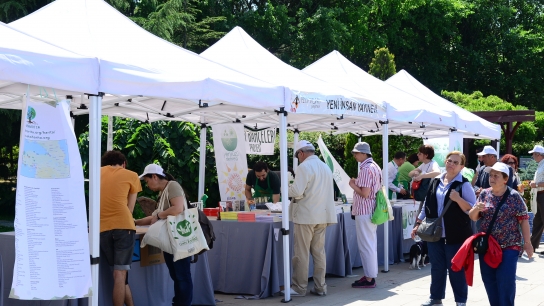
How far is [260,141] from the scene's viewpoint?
11.6 m

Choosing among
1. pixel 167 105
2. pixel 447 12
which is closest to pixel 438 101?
pixel 167 105

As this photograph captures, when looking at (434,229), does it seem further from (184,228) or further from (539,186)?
(539,186)

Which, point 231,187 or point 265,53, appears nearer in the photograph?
point 265,53

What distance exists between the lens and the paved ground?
7984 mm

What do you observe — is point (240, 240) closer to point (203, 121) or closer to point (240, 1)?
point (203, 121)

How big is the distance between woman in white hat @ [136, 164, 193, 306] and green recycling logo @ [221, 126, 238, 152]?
365 cm

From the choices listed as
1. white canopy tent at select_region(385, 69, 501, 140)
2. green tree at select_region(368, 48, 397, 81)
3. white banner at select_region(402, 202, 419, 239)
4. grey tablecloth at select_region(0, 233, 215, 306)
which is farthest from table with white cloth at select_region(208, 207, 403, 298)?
green tree at select_region(368, 48, 397, 81)

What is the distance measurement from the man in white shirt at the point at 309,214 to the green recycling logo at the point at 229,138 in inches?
93.8

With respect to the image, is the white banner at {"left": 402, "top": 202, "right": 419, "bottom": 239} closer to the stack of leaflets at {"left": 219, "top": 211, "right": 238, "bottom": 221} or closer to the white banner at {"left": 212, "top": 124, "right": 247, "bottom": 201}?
the white banner at {"left": 212, "top": 124, "right": 247, "bottom": 201}

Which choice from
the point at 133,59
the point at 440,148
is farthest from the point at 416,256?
the point at 133,59

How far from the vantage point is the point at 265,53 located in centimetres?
950

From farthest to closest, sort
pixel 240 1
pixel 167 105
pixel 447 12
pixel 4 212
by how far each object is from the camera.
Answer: pixel 447 12 < pixel 240 1 < pixel 4 212 < pixel 167 105

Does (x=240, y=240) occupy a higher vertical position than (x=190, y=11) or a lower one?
lower

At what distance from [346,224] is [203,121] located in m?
2.57
